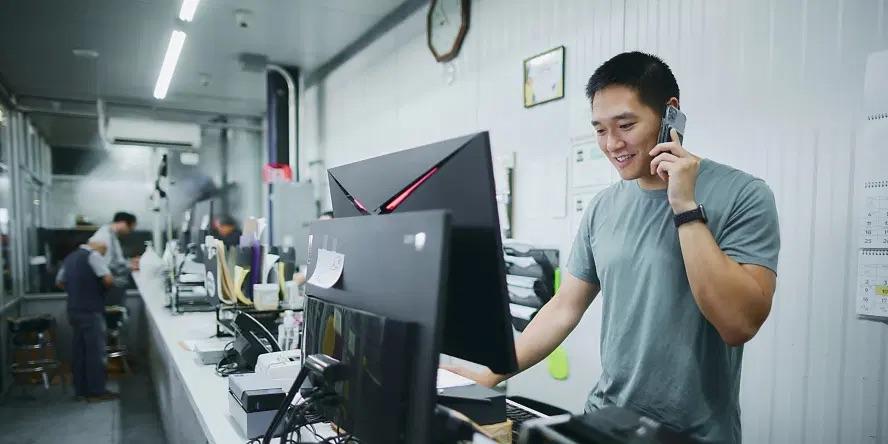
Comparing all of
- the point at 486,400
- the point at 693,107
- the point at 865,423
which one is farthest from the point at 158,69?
the point at 865,423

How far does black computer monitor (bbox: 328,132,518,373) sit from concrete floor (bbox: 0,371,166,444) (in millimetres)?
3758

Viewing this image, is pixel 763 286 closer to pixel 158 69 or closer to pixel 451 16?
pixel 451 16

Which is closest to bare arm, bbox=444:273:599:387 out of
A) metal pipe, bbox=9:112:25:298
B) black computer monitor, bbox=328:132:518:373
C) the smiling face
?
the smiling face

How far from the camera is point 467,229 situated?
0.93 meters

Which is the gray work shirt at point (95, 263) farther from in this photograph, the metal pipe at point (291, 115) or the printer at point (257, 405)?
the printer at point (257, 405)

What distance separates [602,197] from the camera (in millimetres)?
1561

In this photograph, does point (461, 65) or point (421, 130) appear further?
point (421, 130)

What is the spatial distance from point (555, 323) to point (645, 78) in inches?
26.1

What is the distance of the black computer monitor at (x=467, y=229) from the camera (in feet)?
2.96

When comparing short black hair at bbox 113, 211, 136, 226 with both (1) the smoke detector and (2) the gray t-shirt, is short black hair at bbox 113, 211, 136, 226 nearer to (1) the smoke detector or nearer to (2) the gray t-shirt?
(1) the smoke detector

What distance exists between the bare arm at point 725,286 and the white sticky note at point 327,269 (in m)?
0.71

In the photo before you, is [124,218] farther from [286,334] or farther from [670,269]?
[670,269]

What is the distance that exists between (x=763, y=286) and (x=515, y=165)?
6.67ft

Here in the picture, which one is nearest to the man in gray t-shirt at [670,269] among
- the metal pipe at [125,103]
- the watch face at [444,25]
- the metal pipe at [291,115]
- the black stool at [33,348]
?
the watch face at [444,25]
